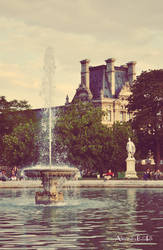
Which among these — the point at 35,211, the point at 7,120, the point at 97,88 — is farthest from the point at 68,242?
the point at 97,88

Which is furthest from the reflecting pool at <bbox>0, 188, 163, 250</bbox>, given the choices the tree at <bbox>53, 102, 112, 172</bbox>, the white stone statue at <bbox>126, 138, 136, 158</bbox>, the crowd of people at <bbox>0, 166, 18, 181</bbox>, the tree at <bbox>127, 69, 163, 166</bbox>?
the tree at <bbox>127, 69, 163, 166</bbox>

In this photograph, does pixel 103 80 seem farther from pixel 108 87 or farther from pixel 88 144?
pixel 88 144

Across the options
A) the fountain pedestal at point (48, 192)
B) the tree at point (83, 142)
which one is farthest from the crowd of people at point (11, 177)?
the fountain pedestal at point (48, 192)

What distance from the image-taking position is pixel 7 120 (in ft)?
283

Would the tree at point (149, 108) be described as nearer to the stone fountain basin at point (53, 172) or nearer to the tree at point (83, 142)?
the tree at point (83, 142)

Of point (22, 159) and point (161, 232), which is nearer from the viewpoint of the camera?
point (161, 232)

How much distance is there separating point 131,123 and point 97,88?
161 ft

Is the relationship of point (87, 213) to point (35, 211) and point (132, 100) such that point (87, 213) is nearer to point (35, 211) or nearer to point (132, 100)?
point (35, 211)

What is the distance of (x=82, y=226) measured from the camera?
658 inches

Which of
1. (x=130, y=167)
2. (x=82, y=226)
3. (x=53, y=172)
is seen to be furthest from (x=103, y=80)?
(x=82, y=226)

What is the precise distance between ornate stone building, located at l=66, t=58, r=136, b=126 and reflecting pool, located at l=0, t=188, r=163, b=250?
9545 cm

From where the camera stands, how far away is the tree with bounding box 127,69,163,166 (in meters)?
69.6

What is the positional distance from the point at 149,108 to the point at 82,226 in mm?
54471

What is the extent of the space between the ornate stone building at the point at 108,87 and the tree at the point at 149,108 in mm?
46506
